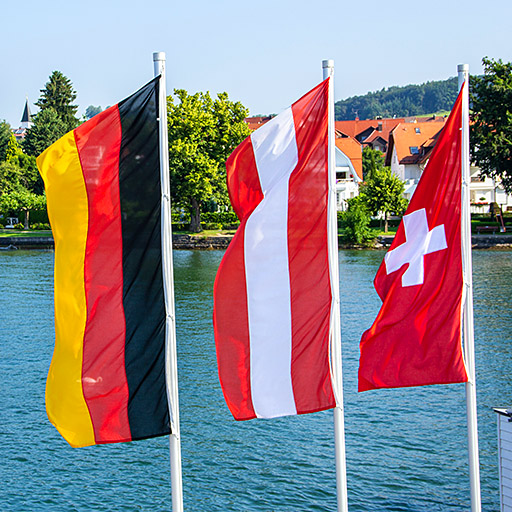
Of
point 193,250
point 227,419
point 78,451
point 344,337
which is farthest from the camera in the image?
point 193,250

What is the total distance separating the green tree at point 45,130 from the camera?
114812 mm

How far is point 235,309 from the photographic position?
10.9 meters

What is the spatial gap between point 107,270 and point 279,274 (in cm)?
232

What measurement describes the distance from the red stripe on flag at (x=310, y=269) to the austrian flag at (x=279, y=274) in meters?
0.01

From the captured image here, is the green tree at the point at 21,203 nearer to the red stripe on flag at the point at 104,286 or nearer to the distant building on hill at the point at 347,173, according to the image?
the distant building on hill at the point at 347,173

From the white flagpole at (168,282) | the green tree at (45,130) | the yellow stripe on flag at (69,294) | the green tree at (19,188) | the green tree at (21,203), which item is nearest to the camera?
the yellow stripe on flag at (69,294)

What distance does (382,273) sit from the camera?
11.7 m

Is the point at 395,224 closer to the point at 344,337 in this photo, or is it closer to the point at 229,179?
the point at 344,337

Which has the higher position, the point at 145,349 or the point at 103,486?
the point at 145,349

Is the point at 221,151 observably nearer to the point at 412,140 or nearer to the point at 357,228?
the point at 357,228

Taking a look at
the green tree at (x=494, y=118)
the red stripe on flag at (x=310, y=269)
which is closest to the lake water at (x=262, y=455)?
the red stripe on flag at (x=310, y=269)

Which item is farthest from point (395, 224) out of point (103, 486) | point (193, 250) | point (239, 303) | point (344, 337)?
point (239, 303)

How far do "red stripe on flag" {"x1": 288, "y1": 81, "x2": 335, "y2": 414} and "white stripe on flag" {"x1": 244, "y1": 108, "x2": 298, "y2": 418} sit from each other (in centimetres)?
10

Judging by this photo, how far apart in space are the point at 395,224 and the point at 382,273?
265ft
